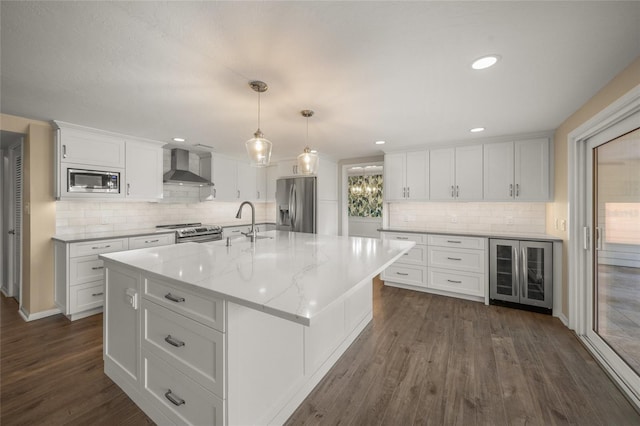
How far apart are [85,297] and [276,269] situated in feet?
9.69

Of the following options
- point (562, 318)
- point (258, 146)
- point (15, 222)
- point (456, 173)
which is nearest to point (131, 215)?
point (15, 222)

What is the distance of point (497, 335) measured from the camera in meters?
2.63

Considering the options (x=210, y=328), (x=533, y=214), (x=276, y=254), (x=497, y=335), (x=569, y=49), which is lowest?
(x=497, y=335)

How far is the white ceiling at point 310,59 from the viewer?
131cm

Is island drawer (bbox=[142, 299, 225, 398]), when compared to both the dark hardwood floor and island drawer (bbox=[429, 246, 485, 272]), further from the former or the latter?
island drawer (bbox=[429, 246, 485, 272])

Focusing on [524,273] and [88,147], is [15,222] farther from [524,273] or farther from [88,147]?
[524,273]

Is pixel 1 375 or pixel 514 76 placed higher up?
pixel 514 76

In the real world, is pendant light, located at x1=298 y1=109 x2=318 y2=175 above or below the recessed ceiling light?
below

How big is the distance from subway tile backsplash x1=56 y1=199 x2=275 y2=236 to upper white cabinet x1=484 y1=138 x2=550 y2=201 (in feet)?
14.5

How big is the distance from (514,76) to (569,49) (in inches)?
13.3

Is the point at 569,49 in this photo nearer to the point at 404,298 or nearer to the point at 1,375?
the point at 404,298

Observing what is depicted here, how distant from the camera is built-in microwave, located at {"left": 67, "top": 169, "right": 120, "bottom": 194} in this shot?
3.05 metres

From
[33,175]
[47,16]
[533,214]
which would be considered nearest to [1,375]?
[33,175]

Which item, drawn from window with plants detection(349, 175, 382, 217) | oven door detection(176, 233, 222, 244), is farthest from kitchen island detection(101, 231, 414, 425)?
window with plants detection(349, 175, 382, 217)
